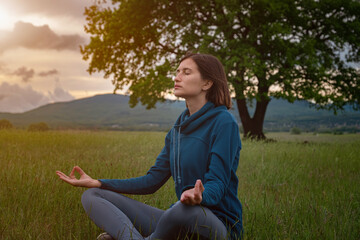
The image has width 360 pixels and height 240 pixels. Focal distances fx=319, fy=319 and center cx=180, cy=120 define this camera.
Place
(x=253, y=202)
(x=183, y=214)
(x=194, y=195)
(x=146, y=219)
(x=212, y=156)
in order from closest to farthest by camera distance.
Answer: (x=194, y=195)
(x=183, y=214)
(x=212, y=156)
(x=146, y=219)
(x=253, y=202)

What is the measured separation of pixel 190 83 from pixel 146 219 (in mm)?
1450

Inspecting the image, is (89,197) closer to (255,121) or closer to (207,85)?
(207,85)

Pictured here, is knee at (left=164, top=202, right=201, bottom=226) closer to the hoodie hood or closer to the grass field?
the hoodie hood

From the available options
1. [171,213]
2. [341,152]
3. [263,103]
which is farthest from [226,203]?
[263,103]

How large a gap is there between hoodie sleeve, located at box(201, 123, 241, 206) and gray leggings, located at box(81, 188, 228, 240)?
171 mm

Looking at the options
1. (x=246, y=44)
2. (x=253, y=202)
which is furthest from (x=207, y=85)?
(x=246, y=44)

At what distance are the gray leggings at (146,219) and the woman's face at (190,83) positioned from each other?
104 centimetres

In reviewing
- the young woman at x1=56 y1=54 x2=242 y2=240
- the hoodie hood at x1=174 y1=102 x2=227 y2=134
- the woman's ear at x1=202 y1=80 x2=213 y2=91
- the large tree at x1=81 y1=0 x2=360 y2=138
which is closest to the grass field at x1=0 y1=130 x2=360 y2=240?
the young woman at x1=56 y1=54 x2=242 y2=240

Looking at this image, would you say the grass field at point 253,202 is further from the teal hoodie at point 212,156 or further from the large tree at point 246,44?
the large tree at point 246,44

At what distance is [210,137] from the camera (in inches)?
109

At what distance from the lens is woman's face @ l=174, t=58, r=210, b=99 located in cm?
298

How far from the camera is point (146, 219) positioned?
325 centimetres

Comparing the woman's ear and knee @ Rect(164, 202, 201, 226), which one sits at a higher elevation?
the woman's ear

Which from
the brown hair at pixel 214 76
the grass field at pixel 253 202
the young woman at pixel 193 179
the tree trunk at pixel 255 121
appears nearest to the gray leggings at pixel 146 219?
the young woman at pixel 193 179
